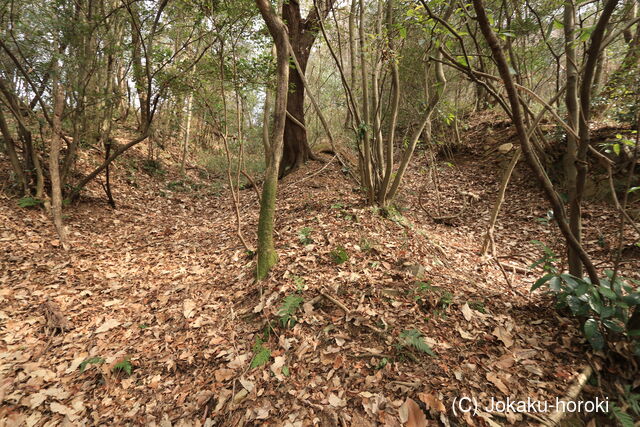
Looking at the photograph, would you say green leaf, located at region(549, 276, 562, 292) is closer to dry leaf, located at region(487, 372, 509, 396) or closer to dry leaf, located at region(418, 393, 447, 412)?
dry leaf, located at region(487, 372, 509, 396)

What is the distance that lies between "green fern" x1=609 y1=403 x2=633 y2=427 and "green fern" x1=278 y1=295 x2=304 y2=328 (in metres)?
2.44

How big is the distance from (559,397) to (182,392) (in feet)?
9.78

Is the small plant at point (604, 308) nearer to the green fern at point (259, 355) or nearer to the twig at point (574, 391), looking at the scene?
the twig at point (574, 391)

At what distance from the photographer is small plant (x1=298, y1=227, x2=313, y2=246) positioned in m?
4.14

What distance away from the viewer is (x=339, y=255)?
3.73 metres

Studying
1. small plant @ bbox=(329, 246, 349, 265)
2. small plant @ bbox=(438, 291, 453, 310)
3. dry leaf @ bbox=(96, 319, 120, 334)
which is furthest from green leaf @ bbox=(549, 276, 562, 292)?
dry leaf @ bbox=(96, 319, 120, 334)

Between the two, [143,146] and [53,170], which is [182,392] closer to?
[53,170]

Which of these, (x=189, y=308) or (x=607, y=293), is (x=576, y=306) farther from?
(x=189, y=308)

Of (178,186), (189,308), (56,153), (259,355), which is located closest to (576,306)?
(259,355)

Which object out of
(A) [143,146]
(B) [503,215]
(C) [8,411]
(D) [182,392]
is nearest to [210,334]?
(D) [182,392]

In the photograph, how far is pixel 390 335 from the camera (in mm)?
2607

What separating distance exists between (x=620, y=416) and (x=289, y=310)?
8.33 ft

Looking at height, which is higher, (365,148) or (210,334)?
(365,148)

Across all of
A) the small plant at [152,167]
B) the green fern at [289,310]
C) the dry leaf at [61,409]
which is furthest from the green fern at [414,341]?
the small plant at [152,167]
